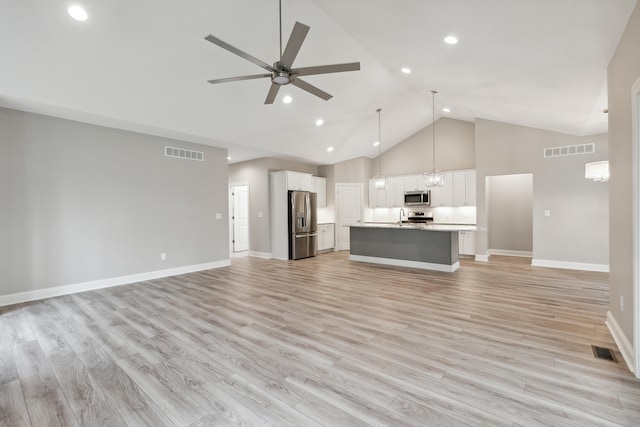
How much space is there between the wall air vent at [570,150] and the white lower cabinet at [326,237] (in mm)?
5802

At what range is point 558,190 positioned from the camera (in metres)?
6.30

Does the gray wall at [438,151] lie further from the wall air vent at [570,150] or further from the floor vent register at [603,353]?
the floor vent register at [603,353]

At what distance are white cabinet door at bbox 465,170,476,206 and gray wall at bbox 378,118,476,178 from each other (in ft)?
1.17

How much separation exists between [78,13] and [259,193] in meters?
5.39

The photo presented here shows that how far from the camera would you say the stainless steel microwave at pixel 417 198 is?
8.38m

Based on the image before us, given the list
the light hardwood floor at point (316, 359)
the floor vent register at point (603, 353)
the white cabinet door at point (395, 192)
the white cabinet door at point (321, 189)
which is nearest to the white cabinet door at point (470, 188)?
the white cabinet door at point (395, 192)

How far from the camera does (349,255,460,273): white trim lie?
6.06 meters

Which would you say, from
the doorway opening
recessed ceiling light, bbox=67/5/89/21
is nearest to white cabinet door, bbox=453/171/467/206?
the doorway opening

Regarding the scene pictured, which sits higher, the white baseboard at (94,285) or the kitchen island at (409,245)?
the kitchen island at (409,245)

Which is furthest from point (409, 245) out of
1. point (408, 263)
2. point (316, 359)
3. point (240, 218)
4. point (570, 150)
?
point (240, 218)

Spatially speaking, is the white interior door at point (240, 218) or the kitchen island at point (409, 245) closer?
the kitchen island at point (409, 245)

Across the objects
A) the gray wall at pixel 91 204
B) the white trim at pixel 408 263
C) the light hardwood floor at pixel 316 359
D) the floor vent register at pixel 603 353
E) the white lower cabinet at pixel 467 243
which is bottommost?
the floor vent register at pixel 603 353

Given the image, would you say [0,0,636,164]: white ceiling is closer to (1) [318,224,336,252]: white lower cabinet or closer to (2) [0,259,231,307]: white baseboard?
(2) [0,259,231,307]: white baseboard

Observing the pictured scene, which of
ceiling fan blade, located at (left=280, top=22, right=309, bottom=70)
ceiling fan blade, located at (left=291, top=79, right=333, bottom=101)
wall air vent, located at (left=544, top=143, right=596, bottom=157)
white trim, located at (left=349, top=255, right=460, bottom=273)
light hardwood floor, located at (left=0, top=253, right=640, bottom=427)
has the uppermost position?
ceiling fan blade, located at (left=280, top=22, right=309, bottom=70)
